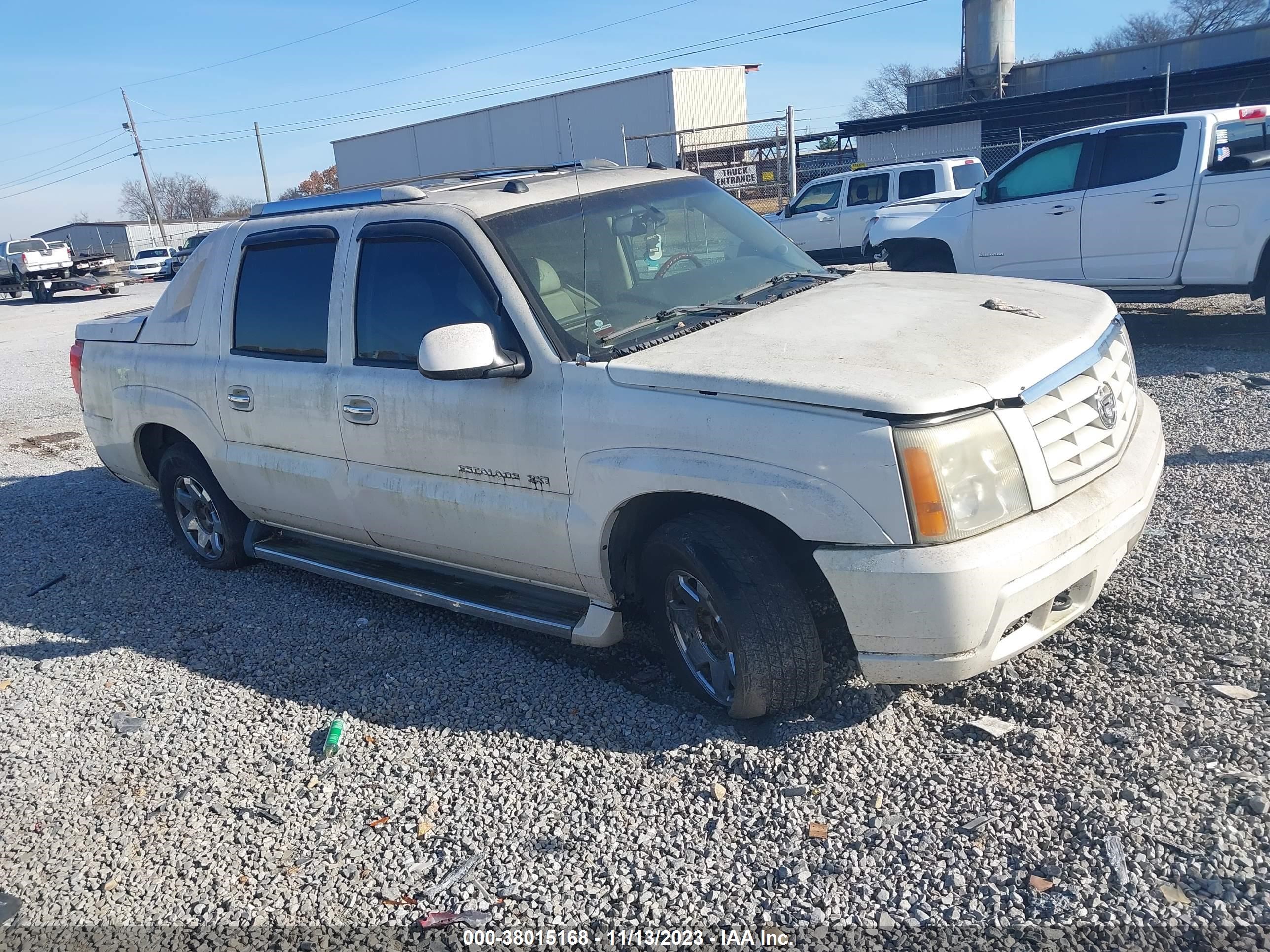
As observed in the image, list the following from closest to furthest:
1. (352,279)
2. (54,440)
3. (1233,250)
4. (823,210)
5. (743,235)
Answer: (352,279) < (743,235) < (1233,250) < (54,440) < (823,210)

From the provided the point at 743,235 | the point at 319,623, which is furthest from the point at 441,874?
the point at 743,235

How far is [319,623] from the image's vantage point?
4859 millimetres

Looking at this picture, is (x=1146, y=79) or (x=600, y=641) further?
(x=1146, y=79)

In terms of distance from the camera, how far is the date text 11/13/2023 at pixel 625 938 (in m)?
2.58

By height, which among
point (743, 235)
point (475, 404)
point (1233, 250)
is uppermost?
point (743, 235)

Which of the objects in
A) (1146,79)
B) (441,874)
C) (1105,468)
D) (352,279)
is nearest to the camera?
(441,874)

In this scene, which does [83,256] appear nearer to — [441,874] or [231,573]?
[231,573]

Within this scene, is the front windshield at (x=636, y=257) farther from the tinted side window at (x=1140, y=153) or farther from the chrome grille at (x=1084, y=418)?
the tinted side window at (x=1140, y=153)

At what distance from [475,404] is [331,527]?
138 centimetres

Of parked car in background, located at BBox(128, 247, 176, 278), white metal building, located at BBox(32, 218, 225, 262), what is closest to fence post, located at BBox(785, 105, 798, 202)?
parked car in background, located at BBox(128, 247, 176, 278)

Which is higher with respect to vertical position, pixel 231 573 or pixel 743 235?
pixel 743 235

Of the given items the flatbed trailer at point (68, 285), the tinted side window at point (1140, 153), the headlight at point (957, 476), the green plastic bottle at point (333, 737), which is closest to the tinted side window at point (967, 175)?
the tinted side window at point (1140, 153)

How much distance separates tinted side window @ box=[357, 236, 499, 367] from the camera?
4.00 metres

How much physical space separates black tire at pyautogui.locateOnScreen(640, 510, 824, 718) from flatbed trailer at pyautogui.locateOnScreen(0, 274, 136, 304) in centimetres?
3616
